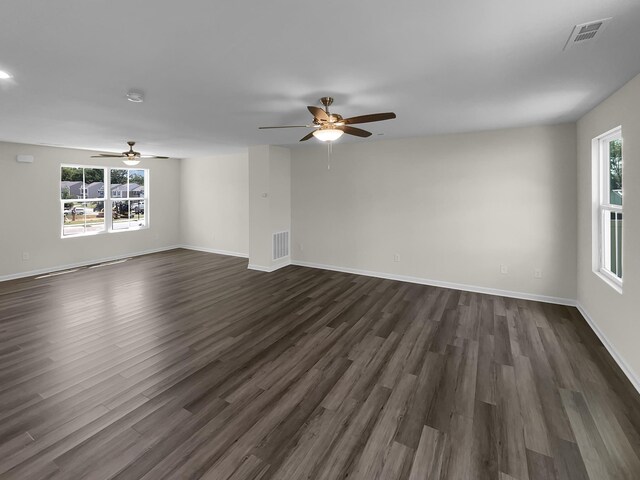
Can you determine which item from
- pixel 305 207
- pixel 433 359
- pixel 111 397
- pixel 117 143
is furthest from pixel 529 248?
pixel 117 143

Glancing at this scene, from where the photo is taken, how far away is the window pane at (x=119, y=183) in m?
7.45

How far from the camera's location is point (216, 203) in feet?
26.7

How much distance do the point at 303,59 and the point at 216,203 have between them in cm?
641

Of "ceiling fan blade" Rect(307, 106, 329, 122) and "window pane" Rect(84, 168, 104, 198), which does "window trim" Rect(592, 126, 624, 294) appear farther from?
"window pane" Rect(84, 168, 104, 198)

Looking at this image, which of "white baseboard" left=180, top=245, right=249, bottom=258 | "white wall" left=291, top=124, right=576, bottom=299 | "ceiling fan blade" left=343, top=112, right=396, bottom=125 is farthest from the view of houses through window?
"white baseboard" left=180, top=245, right=249, bottom=258

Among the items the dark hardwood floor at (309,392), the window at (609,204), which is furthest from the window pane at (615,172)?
the dark hardwood floor at (309,392)

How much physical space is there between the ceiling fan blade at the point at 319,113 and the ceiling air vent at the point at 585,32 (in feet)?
5.90

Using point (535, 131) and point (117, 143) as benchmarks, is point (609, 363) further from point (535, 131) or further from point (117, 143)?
point (117, 143)

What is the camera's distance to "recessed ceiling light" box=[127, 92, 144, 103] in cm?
296

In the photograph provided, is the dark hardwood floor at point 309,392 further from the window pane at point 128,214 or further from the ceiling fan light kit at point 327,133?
the window pane at point 128,214

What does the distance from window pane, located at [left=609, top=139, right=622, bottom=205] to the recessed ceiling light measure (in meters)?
4.93

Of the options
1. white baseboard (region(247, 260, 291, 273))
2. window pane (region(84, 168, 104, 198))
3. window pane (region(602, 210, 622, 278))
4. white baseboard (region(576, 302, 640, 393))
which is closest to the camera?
white baseboard (region(576, 302, 640, 393))

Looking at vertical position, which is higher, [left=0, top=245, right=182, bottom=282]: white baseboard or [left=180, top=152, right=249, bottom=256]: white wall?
[left=180, top=152, right=249, bottom=256]: white wall

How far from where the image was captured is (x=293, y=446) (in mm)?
1969
